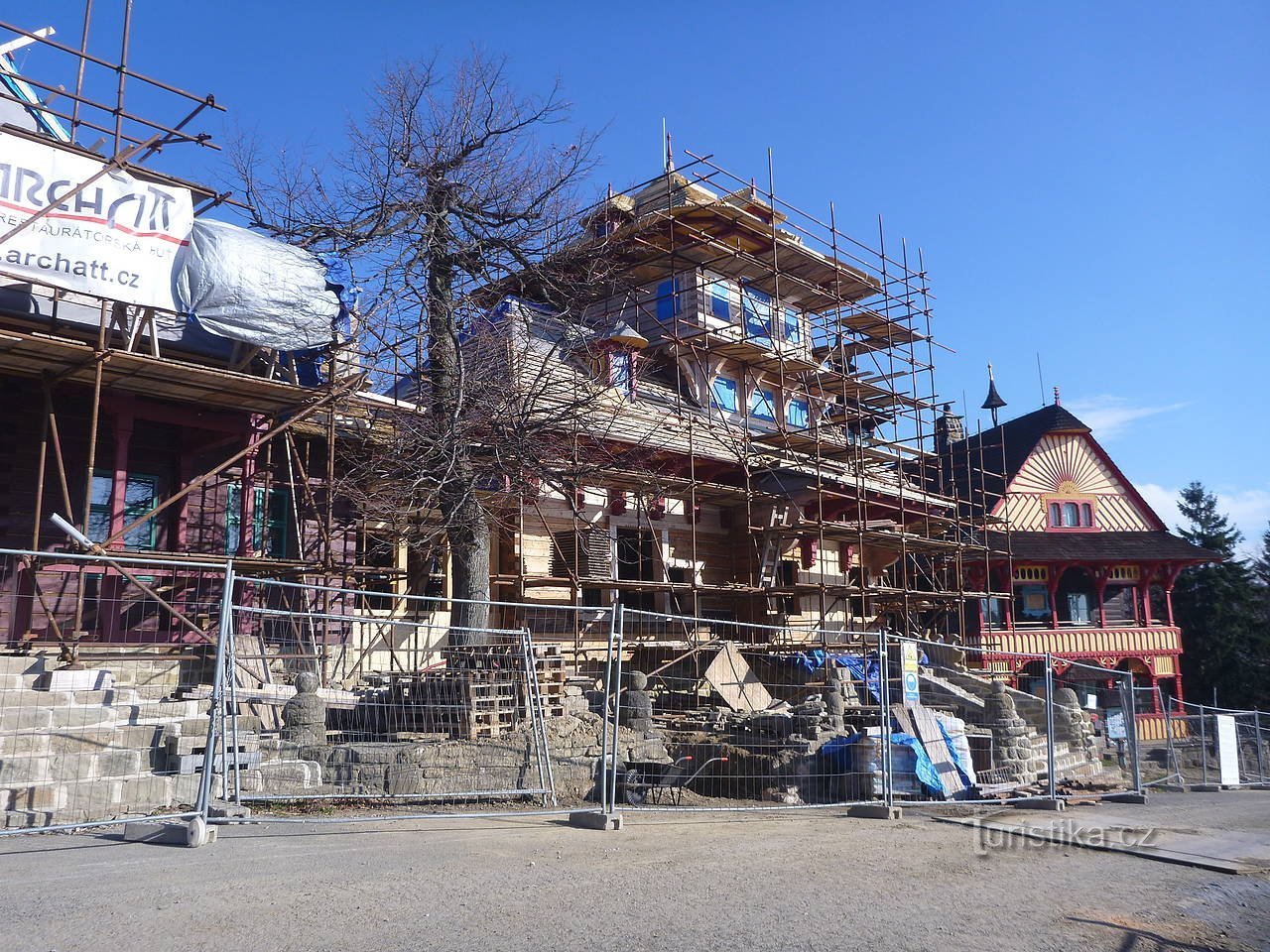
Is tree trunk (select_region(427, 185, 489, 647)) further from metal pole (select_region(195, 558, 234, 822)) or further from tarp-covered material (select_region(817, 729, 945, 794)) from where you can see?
metal pole (select_region(195, 558, 234, 822))

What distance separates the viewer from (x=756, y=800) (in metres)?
12.9

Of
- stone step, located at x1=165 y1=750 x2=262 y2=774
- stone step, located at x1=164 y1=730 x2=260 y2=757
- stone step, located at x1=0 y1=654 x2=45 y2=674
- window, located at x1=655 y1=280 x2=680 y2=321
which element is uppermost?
A: window, located at x1=655 y1=280 x2=680 y2=321

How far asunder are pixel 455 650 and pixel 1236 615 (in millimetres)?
37124

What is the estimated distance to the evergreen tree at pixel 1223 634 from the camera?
37.1 metres

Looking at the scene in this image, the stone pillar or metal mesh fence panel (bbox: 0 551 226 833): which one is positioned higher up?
metal mesh fence panel (bbox: 0 551 226 833)

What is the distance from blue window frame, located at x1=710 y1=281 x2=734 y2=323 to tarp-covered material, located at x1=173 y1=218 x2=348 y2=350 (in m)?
13.1

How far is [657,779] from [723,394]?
15022 mm

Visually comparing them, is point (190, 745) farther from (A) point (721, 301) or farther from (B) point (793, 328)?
(B) point (793, 328)

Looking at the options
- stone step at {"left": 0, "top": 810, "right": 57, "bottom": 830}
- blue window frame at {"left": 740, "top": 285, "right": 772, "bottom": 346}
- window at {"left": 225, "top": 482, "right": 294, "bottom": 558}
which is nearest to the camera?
stone step at {"left": 0, "top": 810, "right": 57, "bottom": 830}

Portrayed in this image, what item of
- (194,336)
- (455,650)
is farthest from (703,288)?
(455,650)

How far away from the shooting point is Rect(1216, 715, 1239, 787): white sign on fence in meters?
17.6

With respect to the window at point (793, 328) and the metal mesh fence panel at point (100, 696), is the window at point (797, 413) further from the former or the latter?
the metal mesh fence panel at point (100, 696)

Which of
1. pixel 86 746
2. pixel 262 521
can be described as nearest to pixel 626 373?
pixel 262 521

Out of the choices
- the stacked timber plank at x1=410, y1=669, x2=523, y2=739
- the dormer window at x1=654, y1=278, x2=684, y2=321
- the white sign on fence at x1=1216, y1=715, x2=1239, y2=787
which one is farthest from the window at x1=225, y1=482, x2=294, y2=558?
the white sign on fence at x1=1216, y1=715, x2=1239, y2=787
